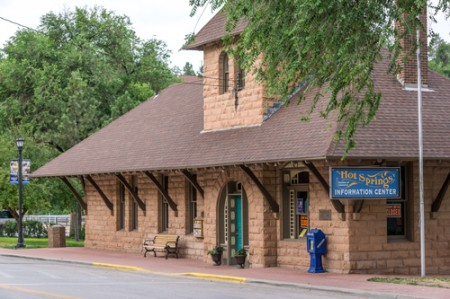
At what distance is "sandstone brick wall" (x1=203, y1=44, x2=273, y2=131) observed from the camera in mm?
26297

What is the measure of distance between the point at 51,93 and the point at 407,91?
2792cm

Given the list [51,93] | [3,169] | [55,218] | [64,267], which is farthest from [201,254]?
[55,218]

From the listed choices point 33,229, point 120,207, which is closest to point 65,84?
point 33,229

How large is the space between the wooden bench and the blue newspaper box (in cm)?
765

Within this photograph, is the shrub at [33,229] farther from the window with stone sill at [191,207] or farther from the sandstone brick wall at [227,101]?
the sandstone brick wall at [227,101]

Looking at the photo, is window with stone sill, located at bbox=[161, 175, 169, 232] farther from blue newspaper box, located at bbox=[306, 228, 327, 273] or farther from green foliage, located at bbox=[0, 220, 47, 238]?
green foliage, located at bbox=[0, 220, 47, 238]

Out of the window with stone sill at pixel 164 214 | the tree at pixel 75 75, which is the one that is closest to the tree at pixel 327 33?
the window with stone sill at pixel 164 214

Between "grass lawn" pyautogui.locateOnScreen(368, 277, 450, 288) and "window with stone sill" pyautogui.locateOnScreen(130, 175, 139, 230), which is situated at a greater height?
"window with stone sill" pyautogui.locateOnScreen(130, 175, 139, 230)

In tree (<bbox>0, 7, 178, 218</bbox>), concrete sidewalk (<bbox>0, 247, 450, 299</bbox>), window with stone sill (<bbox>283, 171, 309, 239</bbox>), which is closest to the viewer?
concrete sidewalk (<bbox>0, 247, 450, 299</bbox>)

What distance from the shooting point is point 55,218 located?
2810 inches

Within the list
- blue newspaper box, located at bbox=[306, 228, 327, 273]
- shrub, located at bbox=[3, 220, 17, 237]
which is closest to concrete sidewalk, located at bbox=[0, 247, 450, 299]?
blue newspaper box, located at bbox=[306, 228, 327, 273]

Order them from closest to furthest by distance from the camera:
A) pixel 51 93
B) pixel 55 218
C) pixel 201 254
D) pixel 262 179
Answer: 1. pixel 262 179
2. pixel 201 254
3. pixel 51 93
4. pixel 55 218

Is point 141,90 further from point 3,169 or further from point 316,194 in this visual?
point 316,194

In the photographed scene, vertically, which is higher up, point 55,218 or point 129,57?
point 129,57
